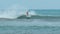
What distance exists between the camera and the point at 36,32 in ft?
33.8

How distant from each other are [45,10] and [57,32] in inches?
737

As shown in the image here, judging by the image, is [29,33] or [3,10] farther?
[3,10]

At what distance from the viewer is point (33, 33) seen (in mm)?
9922

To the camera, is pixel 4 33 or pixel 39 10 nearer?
pixel 4 33

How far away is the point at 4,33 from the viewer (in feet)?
32.6

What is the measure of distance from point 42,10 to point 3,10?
5713 millimetres

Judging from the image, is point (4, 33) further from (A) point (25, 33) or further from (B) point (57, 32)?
(B) point (57, 32)

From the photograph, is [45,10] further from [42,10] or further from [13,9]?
[13,9]

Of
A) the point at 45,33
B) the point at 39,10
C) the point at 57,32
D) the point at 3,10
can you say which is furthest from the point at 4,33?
the point at 39,10

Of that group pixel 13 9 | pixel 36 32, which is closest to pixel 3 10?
pixel 13 9

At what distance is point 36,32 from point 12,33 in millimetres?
1241

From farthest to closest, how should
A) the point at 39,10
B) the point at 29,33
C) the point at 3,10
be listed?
the point at 39,10, the point at 3,10, the point at 29,33

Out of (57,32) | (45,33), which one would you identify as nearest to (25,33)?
(45,33)

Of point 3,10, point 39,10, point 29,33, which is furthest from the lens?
point 39,10
